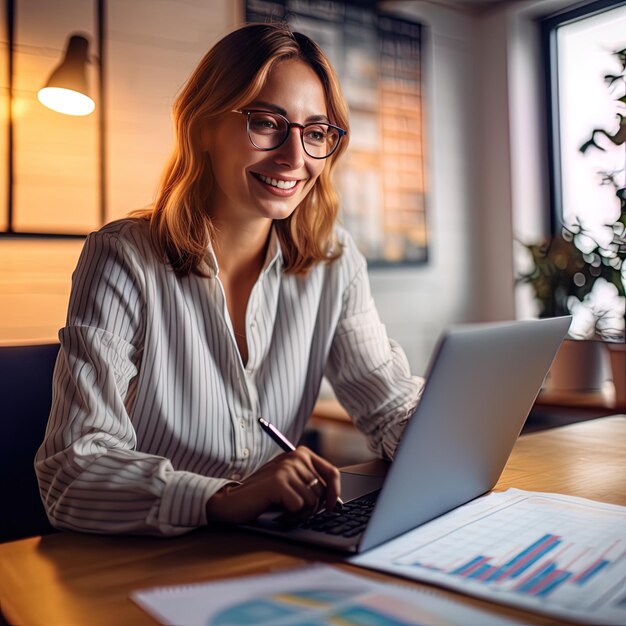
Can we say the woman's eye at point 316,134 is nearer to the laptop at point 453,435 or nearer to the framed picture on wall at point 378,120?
the laptop at point 453,435

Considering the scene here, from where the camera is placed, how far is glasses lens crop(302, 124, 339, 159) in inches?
46.8

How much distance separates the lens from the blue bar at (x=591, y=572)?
0.60 meters

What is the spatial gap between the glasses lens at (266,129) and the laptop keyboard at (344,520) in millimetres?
598

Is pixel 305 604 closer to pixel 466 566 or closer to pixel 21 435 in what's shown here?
pixel 466 566

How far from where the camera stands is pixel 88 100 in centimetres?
221

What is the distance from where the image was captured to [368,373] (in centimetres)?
129

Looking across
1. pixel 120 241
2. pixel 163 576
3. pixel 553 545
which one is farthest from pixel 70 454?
pixel 553 545

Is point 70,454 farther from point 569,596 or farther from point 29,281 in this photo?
point 29,281

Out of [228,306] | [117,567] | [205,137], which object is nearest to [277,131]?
[205,137]

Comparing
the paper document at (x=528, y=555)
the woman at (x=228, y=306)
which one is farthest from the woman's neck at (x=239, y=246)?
the paper document at (x=528, y=555)

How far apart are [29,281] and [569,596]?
74.9 inches

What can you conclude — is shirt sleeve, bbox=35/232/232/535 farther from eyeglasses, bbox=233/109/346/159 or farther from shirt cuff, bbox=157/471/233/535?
eyeglasses, bbox=233/109/346/159

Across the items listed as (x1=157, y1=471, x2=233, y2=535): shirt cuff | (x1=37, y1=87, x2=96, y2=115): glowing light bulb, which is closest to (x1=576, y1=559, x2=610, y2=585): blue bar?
(x1=157, y1=471, x2=233, y2=535): shirt cuff

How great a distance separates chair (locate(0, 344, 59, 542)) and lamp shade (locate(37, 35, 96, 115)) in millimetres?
1227
